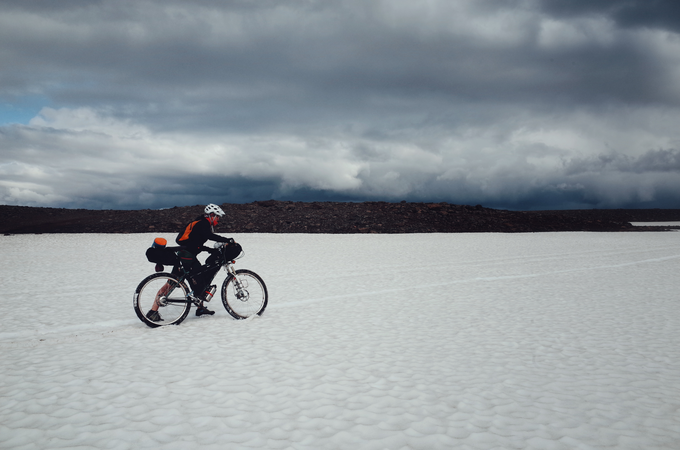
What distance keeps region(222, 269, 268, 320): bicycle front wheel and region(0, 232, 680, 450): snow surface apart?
0.37 meters

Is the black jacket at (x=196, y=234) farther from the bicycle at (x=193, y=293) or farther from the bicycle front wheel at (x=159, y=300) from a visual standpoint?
the bicycle front wheel at (x=159, y=300)

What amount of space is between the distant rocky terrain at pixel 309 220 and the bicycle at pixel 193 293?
23.7 m

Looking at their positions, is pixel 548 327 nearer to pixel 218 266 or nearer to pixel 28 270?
pixel 218 266

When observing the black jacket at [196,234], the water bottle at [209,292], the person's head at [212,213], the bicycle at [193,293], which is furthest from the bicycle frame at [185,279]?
the person's head at [212,213]

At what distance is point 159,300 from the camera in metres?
6.97

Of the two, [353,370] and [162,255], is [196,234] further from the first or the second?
[353,370]

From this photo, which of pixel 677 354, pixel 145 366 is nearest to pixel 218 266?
pixel 145 366

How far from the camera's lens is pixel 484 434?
11.9ft

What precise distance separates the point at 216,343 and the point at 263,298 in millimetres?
1748

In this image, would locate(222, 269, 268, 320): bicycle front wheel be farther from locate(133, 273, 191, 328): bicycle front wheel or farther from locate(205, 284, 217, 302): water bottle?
locate(133, 273, 191, 328): bicycle front wheel

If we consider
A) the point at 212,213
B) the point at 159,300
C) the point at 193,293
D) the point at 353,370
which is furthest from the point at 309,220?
the point at 353,370

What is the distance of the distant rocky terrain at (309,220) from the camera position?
32.2m

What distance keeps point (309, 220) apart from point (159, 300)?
2777cm

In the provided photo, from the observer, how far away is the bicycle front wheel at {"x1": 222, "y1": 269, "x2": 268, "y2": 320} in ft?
24.9
